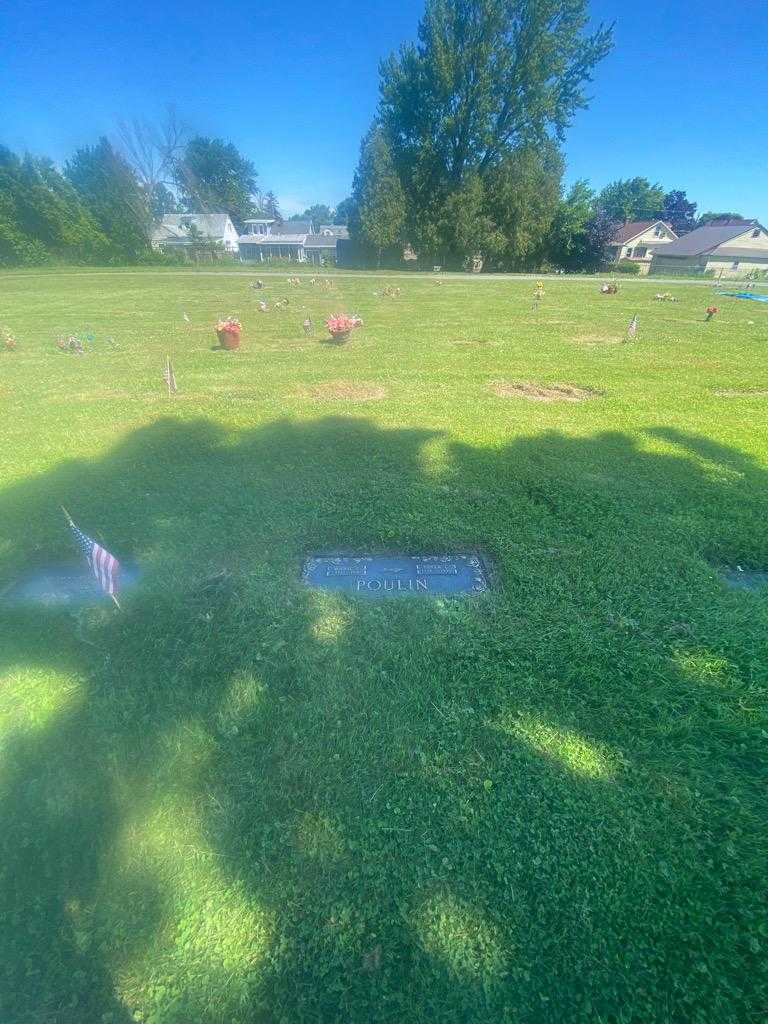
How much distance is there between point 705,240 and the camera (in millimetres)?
50219

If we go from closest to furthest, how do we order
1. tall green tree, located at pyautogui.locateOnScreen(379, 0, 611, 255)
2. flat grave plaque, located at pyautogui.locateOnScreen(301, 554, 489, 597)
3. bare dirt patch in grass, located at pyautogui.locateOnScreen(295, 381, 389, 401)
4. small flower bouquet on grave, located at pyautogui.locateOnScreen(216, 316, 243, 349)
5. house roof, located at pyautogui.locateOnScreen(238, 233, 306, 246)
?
flat grave plaque, located at pyautogui.locateOnScreen(301, 554, 489, 597) → bare dirt patch in grass, located at pyautogui.locateOnScreen(295, 381, 389, 401) → small flower bouquet on grave, located at pyautogui.locateOnScreen(216, 316, 243, 349) → tall green tree, located at pyautogui.locateOnScreen(379, 0, 611, 255) → house roof, located at pyautogui.locateOnScreen(238, 233, 306, 246)

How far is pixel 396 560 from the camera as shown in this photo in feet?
12.1

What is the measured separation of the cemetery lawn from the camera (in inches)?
66.4

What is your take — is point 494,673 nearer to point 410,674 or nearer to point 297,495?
point 410,674

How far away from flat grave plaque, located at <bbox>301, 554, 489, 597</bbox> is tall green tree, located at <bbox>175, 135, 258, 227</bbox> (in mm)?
89451

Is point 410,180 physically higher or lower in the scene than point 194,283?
higher

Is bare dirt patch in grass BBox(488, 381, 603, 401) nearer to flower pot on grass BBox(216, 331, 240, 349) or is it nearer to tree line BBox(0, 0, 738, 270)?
flower pot on grass BBox(216, 331, 240, 349)

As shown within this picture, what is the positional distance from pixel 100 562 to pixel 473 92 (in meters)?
50.2

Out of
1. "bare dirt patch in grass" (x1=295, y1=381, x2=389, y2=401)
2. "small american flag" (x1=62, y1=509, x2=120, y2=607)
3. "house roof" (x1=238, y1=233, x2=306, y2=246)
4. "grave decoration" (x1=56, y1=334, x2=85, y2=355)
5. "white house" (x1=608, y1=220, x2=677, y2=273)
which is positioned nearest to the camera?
"small american flag" (x1=62, y1=509, x2=120, y2=607)

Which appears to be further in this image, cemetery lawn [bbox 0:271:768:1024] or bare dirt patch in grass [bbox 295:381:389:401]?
bare dirt patch in grass [bbox 295:381:389:401]

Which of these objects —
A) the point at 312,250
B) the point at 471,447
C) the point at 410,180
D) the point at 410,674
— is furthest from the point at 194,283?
the point at 312,250

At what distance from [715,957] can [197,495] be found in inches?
176

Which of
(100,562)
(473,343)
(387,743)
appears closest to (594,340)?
(473,343)

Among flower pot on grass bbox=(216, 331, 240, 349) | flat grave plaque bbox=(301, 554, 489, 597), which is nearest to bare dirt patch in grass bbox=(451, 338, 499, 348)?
flower pot on grass bbox=(216, 331, 240, 349)
